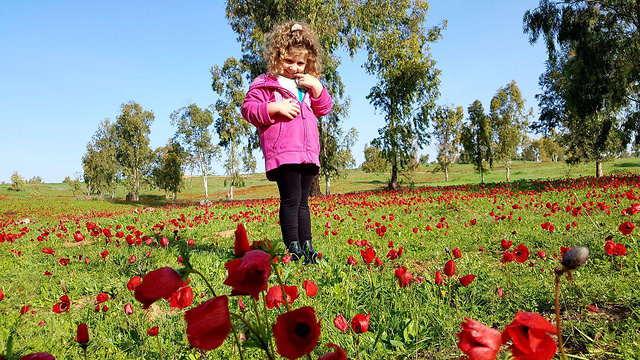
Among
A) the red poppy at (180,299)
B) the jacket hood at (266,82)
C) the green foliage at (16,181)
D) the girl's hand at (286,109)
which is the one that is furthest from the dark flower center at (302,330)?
the green foliage at (16,181)

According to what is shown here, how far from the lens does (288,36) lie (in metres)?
3.41

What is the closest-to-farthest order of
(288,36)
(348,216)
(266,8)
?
(288,36) < (348,216) < (266,8)

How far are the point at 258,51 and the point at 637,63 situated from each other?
17.2 metres

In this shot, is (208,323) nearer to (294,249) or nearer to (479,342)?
(479,342)

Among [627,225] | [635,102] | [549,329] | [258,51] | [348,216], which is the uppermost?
[258,51]

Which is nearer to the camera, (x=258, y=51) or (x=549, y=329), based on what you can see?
(x=549, y=329)

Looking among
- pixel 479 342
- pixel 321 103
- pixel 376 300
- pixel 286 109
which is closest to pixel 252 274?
pixel 479 342

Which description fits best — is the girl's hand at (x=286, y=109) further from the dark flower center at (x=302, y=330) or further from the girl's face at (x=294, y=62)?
the dark flower center at (x=302, y=330)

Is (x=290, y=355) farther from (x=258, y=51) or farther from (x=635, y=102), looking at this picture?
(x=635, y=102)

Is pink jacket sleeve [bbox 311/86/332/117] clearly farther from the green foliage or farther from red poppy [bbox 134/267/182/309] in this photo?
the green foliage

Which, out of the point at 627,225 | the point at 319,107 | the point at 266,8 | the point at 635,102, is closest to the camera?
the point at 627,225

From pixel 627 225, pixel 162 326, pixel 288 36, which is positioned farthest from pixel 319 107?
pixel 627 225

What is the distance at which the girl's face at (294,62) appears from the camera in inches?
136

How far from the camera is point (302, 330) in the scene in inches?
Answer: 27.5
